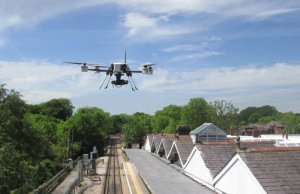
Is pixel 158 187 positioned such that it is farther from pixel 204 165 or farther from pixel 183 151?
pixel 183 151

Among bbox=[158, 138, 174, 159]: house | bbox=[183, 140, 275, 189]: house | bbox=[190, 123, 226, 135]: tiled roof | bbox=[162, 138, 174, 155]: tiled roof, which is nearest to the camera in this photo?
bbox=[183, 140, 275, 189]: house

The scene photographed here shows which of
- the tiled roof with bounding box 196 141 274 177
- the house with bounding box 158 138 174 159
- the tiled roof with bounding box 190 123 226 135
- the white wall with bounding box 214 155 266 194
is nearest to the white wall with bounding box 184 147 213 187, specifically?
the tiled roof with bounding box 196 141 274 177

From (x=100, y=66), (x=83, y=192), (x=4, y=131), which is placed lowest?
(x=83, y=192)

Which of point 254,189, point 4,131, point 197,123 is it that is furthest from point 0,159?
point 197,123

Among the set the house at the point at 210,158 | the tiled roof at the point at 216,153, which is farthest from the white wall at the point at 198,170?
the tiled roof at the point at 216,153

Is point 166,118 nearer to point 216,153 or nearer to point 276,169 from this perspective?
point 216,153

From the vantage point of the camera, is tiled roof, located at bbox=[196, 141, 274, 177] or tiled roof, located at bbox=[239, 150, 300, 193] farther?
tiled roof, located at bbox=[196, 141, 274, 177]

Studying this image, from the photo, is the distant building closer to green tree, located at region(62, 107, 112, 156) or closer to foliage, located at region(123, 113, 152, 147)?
foliage, located at region(123, 113, 152, 147)
